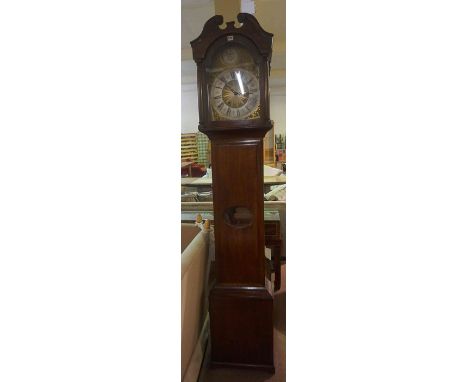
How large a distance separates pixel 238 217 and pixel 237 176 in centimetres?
22

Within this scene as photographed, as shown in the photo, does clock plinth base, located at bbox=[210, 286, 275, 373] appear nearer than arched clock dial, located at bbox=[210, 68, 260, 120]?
No

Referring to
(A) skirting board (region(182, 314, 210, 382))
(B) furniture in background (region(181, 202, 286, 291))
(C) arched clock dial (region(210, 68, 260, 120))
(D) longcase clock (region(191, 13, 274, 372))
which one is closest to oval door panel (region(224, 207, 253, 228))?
(D) longcase clock (region(191, 13, 274, 372))

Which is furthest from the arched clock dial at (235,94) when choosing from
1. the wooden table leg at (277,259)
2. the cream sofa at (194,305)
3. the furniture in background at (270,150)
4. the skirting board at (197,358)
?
the furniture in background at (270,150)

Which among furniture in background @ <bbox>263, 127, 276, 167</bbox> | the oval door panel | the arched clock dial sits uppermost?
furniture in background @ <bbox>263, 127, 276, 167</bbox>

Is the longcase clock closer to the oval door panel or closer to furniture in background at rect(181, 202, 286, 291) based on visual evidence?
the oval door panel

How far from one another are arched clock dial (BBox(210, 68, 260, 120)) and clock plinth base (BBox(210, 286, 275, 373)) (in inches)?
30.4

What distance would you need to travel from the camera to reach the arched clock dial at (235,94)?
119cm

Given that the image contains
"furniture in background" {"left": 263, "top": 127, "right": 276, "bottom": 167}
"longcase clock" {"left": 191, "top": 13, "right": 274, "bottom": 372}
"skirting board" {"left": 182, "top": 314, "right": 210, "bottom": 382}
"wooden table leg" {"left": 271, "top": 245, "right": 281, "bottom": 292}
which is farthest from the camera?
→ "furniture in background" {"left": 263, "top": 127, "right": 276, "bottom": 167}

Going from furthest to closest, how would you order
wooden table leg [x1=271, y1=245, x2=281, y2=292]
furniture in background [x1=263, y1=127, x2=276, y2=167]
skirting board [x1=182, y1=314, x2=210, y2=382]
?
furniture in background [x1=263, y1=127, x2=276, y2=167] < wooden table leg [x1=271, y1=245, x2=281, y2=292] < skirting board [x1=182, y1=314, x2=210, y2=382]

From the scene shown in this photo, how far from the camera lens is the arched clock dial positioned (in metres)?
1.19
